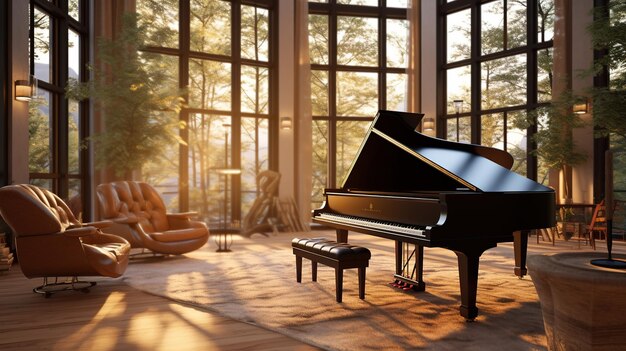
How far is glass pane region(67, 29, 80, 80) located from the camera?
7.74 m

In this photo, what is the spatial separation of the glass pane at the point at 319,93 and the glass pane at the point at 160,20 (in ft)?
9.83

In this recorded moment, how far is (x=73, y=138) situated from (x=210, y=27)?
352 centimetres

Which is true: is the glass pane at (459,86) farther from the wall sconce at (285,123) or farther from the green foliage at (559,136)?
the wall sconce at (285,123)

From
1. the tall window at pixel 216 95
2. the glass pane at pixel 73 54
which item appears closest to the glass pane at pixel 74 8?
the glass pane at pixel 73 54

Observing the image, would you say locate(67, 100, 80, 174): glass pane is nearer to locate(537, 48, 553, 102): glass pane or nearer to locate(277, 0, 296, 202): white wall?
locate(277, 0, 296, 202): white wall

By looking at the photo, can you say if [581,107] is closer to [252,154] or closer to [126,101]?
[252,154]

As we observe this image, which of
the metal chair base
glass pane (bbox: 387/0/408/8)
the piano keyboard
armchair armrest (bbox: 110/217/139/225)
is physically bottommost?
the metal chair base

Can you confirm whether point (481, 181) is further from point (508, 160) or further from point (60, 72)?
point (60, 72)

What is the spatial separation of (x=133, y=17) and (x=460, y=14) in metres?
6.74

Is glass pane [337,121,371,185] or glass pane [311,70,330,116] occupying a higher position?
glass pane [311,70,330,116]

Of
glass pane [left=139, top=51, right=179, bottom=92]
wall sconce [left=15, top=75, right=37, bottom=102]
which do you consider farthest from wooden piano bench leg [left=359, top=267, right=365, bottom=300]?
glass pane [left=139, top=51, right=179, bottom=92]

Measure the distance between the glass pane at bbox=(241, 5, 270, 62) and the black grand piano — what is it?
604cm

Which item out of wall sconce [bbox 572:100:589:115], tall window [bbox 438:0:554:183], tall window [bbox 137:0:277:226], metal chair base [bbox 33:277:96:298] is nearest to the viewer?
metal chair base [bbox 33:277:96:298]

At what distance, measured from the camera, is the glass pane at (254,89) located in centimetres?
1033
